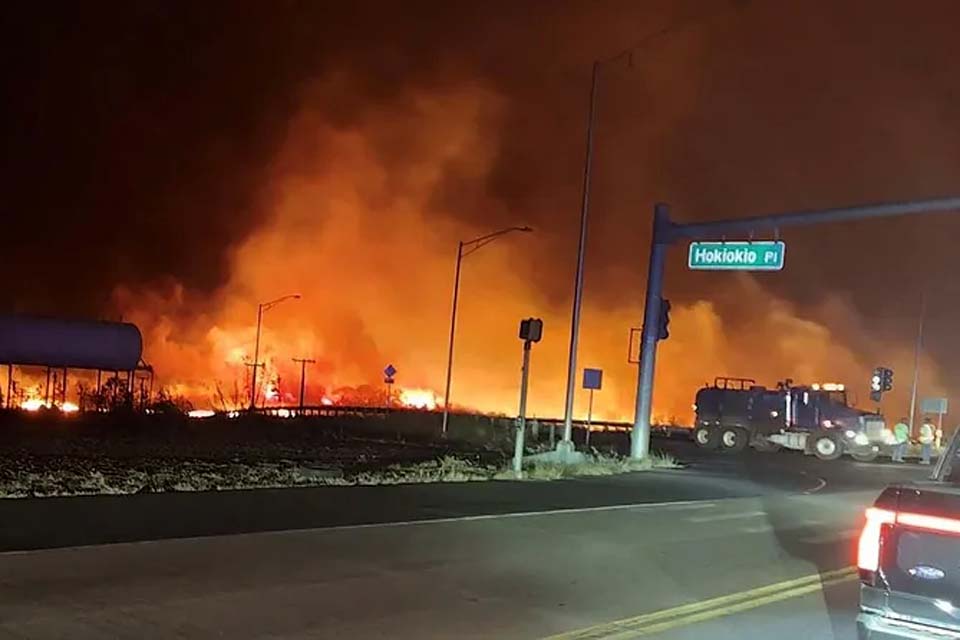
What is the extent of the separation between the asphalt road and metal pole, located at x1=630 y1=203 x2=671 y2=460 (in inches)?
363

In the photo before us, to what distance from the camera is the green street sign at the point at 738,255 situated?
23.7m

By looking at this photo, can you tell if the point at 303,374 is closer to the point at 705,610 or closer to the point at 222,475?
the point at 222,475

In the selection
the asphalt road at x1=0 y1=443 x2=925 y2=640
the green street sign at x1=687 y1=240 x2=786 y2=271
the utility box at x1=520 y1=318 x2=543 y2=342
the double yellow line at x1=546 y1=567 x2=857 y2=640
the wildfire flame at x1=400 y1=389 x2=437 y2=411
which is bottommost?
the wildfire flame at x1=400 y1=389 x2=437 y2=411

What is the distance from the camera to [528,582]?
10.4 metres

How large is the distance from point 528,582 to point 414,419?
39851mm

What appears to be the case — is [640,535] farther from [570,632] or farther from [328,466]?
[328,466]

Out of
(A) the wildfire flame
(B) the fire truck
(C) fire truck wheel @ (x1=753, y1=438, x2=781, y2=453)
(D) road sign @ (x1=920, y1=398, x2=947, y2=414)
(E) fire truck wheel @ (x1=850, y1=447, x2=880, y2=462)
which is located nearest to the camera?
(B) the fire truck

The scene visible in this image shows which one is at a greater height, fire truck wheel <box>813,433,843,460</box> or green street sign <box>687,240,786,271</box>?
green street sign <box>687,240,786,271</box>

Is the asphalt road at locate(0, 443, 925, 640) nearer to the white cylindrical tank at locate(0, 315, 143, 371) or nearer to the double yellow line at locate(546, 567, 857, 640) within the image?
the double yellow line at locate(546, 567, 857, 640)

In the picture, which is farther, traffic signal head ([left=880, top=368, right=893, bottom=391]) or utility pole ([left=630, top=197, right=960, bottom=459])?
traffic signal head ([left=880, top=368, right=893, bottom=391])

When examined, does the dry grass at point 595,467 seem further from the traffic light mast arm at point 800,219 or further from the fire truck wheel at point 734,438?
the fire truck wheel at point 734,438

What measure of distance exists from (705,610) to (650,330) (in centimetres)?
1824

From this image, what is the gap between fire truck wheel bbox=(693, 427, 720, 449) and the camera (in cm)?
4178

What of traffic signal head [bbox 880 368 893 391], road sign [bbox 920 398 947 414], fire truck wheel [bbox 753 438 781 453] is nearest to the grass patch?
fire truck wheel [bbox 753 438 781 453]
